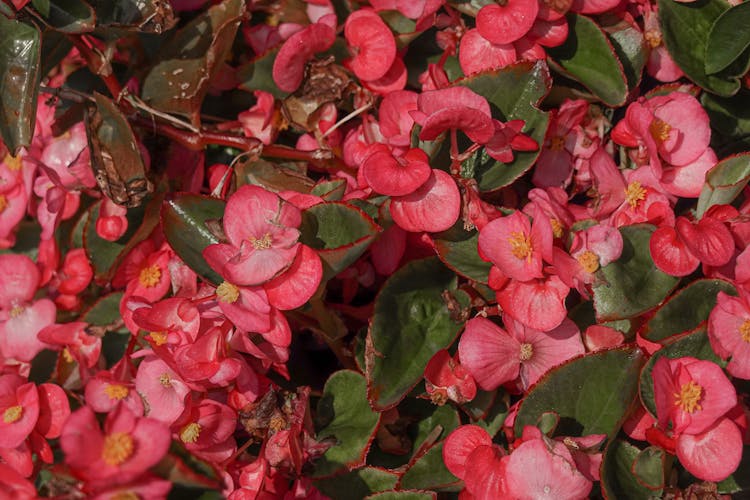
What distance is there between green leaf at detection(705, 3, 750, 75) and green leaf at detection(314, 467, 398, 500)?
653 mm

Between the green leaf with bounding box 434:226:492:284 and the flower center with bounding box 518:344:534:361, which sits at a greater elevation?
the green leaf with bounding box 434:226:492:284

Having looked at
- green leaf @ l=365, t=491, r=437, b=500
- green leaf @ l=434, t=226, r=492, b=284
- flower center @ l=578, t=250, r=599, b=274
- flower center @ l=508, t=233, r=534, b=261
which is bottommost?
green leaf @ l=365, t=491, r=437, b=500

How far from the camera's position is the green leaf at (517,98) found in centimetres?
94

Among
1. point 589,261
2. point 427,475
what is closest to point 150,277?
point 427,475

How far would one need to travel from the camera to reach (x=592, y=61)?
1.00 metres

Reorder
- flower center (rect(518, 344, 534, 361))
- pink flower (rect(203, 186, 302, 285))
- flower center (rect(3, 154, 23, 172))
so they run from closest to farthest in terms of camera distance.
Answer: pink flower (rect(203, 186, 302, 285)), flower center (rect(518, 344, 534, 361)), flower center (rect(3, 154, 23, 172))

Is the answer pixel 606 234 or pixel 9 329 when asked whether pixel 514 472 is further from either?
pixel 9 329

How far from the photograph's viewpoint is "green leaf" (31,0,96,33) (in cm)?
89

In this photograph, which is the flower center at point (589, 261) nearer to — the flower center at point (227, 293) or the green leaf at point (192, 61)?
the flower center at point (227, 293)

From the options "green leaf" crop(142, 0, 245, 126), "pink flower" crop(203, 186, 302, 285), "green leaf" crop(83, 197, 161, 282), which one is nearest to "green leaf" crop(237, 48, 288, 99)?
"green leaf" crop(142, 0, 245, 126)

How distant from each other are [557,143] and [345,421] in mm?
453

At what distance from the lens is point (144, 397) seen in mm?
883

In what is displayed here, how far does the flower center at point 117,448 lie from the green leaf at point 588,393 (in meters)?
0.45

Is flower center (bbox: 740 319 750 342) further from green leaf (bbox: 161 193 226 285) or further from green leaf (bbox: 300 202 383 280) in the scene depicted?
green leaf (bbox: 161 193 226 285)
